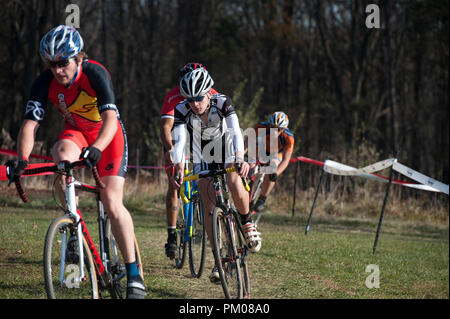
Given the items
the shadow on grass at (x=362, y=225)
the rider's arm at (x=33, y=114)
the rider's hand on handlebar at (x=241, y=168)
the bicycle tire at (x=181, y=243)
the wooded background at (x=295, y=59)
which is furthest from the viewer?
the wooded background at (x=295, y=59)

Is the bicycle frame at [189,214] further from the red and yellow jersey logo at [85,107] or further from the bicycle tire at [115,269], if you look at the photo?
the red and yellow jersey logo at [85,107]

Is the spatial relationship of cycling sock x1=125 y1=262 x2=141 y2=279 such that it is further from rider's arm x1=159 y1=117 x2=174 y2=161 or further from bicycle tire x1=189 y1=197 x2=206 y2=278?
rider's arm x1=159 y1=117 x2=174 y2=161

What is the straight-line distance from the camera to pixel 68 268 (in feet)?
13.0

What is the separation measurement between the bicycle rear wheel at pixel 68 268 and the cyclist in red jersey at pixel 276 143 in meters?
6.07

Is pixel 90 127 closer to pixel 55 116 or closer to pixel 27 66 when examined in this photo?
pixel 27 66

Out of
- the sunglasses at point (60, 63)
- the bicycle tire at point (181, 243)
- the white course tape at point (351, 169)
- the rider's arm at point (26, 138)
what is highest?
the sunglasses at point (60, 63)

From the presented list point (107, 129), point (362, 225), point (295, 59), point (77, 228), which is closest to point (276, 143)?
point (362, 225)

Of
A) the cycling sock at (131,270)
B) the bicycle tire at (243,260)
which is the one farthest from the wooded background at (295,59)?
the cycling sock at (131,270)

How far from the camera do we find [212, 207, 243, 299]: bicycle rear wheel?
4.88m

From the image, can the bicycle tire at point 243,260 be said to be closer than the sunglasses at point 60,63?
No

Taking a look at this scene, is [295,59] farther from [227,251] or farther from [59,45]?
[59,45]

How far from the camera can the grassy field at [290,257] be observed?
582 centimetres

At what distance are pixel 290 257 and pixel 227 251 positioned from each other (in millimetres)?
3259

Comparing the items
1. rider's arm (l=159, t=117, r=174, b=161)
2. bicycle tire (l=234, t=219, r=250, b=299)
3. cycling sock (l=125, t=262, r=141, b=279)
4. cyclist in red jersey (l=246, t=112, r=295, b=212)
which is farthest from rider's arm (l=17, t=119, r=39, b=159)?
cyclist in red jersey (l=246, t=112, r=295, b=212)
